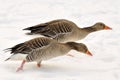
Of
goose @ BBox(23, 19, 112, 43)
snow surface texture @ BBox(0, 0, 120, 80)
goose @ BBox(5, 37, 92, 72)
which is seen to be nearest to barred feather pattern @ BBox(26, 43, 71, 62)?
goose @ BBox(5, 37, 92, 72)

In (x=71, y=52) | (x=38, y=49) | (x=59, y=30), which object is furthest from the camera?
(x=71, y=52)

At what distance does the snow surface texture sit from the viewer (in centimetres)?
480

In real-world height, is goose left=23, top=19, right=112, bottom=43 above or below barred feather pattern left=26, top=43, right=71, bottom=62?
above

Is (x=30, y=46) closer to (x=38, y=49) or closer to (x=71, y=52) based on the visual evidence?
(x=38, y=49)

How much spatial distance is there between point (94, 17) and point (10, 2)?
79.2 inches

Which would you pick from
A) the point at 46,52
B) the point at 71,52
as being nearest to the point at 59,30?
the point at 71,52

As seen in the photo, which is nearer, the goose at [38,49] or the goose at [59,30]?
the goose at [38,49]

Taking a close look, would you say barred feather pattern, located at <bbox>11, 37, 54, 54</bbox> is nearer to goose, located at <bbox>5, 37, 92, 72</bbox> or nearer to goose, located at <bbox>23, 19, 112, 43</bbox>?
goose, located at <bbox>5, 37, 92, 72</bbox>

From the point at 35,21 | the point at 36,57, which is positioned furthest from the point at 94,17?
the point at 36,57

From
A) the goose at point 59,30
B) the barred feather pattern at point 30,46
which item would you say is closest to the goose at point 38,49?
the barred feather pattern at point 30,46

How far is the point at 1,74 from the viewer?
4.68 meters

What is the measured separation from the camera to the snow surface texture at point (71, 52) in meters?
4.80

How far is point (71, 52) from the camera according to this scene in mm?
5809

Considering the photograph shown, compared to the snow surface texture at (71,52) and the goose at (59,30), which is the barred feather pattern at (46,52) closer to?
the snow surface texture at (71,52)
